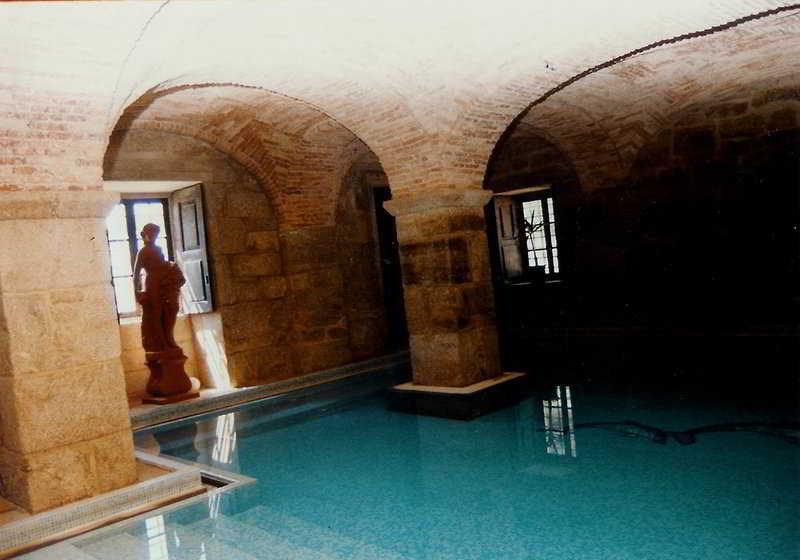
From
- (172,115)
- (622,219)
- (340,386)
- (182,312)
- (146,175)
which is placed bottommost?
(340,386)

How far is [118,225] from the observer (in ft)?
24.3

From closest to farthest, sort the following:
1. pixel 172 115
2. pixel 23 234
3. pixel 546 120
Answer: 1. pixel 23 234
2. pixel 172 115
3. pixel 546 120

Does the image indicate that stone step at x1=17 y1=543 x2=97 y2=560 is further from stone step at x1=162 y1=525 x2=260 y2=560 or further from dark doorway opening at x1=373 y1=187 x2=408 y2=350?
dark doorway opening at x1=373 y1=187 x2=408 y2=350

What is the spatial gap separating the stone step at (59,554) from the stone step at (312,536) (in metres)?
0.77

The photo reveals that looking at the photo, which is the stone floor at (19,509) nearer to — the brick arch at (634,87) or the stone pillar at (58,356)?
the stone pillar at (58,356)

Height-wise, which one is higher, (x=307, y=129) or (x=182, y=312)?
(x=307, y=129)

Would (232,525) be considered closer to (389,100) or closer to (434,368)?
(434,368)

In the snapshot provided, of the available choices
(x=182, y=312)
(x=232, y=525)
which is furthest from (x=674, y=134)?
(x=232, y=525)

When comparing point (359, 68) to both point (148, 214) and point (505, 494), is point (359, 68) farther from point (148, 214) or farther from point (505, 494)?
point (148, 214)

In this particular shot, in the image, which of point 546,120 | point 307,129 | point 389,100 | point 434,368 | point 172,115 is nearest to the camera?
point 389,100

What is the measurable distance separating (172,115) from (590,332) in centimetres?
576

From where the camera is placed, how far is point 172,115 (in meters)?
6.46

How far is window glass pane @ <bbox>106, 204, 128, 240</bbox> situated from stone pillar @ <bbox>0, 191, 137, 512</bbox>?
400 cm

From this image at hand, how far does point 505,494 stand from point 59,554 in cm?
223
